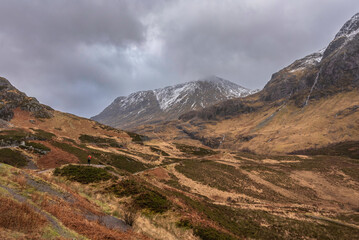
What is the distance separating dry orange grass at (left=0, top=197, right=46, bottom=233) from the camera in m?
4.46

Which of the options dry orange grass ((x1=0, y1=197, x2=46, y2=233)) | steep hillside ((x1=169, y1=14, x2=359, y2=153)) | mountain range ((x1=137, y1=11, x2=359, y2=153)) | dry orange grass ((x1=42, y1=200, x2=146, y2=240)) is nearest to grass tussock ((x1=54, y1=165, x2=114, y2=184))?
dry orange grass ((x1=42, y1=200, x2=146, y2=240))

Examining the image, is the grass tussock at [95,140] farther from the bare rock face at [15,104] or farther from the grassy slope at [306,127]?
the grassy slope at [306,127]

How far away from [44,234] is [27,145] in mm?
30518

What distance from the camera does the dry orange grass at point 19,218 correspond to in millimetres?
4462

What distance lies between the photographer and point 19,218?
185 inches

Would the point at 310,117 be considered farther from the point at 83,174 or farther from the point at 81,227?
the point at 81,227

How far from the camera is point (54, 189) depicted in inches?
386

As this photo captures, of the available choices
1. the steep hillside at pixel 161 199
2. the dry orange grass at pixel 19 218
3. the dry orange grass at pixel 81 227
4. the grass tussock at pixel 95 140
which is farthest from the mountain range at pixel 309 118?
the dry orange grass at pixel 19 218

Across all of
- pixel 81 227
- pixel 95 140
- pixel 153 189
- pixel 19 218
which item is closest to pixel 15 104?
pixel 95 140

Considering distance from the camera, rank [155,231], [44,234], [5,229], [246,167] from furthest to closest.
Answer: [246,167], [155,231], [44,234], [5,229]

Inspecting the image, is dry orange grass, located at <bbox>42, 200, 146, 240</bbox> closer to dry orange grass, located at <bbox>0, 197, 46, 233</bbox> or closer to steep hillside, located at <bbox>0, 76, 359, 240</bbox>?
steep hillside, located at <bbox>0, 76, 359, 240</bbox>

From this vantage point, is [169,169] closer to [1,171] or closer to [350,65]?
[1,171]

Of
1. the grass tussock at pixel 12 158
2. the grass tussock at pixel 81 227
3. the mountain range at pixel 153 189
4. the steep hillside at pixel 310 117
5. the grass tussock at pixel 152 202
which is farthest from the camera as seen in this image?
A: the steep hillside at pixel 310 117

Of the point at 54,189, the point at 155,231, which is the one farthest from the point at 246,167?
the point at 54,189
